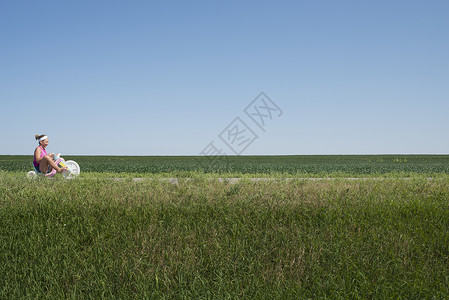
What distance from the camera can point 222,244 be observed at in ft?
16.3

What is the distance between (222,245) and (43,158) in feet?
30.1

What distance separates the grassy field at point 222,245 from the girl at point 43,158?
141 inches

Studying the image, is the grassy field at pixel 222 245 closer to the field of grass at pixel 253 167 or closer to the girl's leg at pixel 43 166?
the girl's leg at pixel 43 166

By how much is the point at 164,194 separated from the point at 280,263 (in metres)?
3.84

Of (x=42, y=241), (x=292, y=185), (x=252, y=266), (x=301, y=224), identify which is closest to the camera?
(x=252, y=266)

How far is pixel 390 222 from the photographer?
19.8ft

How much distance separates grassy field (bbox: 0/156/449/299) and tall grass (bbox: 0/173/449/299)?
2 cm

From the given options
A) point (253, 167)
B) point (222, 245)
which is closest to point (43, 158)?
point (222, 245)

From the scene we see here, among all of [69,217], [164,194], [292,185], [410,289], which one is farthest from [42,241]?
[292,185]

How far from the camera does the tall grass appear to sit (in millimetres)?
4078

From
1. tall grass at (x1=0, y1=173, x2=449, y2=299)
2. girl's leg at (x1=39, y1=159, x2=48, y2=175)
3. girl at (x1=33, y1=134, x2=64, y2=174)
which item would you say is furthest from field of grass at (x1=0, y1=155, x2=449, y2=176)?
tall grass at (x1=0, y1=173, x2=449, y2=299)

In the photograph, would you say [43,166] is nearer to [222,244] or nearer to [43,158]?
[43,158]

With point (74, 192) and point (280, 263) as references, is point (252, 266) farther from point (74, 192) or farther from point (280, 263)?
point (74, 192)

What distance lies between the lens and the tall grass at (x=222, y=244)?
13.4 feet
